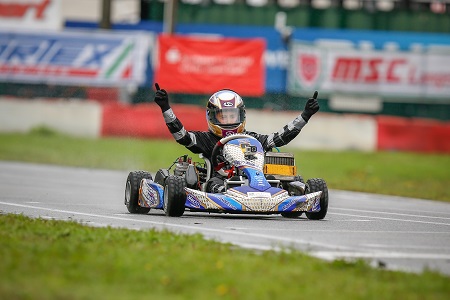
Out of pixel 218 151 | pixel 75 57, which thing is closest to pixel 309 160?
pixel 75 57

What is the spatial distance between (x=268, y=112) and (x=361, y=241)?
16541 mm

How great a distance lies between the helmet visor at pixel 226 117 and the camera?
12.9 meters

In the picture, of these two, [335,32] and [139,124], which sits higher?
[335,32]

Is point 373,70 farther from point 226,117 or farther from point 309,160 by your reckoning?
point 226,117

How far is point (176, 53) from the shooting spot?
1097 inches

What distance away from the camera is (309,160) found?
2414 centimetres

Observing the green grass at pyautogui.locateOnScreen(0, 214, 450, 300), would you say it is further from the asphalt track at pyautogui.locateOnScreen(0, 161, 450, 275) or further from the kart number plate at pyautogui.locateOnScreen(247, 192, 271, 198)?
the kart number plate at pyautogui.locateOnScreen(247, 192, 271, 198)

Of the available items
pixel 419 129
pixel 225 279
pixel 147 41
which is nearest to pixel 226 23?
pixel 147 41

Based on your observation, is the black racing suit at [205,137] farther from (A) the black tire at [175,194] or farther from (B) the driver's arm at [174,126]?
(A) the black tire at [175,194]

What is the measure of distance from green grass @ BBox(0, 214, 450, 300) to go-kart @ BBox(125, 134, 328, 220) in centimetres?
236

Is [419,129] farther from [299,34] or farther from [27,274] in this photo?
[27,274]

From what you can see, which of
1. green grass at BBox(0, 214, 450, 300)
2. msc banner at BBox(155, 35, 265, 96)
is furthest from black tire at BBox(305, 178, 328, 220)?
msc banner at BBox(155, 35, 265, 96)

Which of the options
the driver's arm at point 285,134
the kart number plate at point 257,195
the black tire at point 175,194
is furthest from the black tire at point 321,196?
the black tire at point 175,194

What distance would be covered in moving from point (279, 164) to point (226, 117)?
80 centimetres
